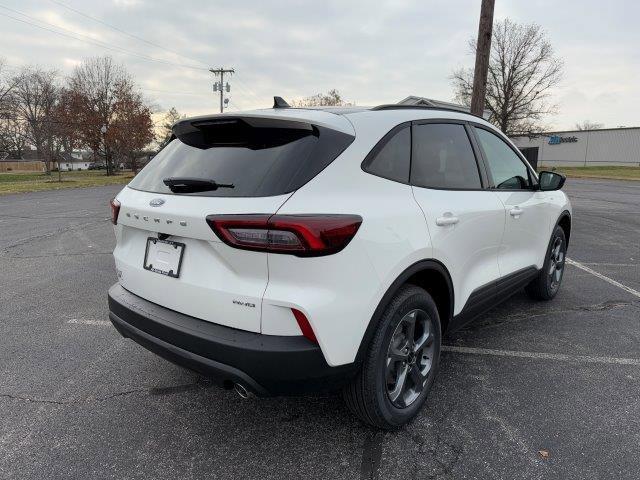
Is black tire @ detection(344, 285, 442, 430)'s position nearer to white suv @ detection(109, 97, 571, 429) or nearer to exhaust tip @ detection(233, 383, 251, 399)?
white suv @ detection(109, 97, 571, 429)

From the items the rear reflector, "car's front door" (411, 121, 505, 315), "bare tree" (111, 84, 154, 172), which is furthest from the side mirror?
"bare tree" (111, 84, 154, 172)

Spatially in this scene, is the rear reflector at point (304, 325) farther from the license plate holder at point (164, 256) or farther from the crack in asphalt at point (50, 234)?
the crack in asphalt at point (50, 234)

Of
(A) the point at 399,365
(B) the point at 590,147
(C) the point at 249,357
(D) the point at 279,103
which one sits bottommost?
(A) the point at 399,365

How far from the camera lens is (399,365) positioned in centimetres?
260

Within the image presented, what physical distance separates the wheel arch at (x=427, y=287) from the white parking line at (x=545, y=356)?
0.81m

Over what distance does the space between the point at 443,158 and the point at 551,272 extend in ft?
8.48

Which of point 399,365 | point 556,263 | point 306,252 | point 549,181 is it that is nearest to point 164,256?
point 306,252

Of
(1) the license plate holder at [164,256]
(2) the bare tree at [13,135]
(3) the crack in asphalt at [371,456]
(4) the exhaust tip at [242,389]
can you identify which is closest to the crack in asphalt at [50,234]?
(1) the license plate holder at [164,256]

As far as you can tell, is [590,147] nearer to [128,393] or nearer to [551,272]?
[551,272]

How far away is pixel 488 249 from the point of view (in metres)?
3.22

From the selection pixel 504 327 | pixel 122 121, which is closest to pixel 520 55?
pixel 122 121

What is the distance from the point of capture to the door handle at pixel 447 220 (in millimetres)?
2600

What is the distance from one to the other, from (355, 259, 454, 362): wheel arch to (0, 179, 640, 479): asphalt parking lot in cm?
58

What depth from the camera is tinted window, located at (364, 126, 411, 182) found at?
2362 millimetres
